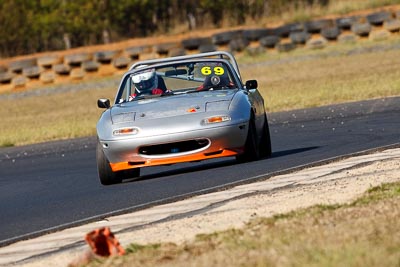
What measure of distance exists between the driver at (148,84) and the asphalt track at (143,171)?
0.85 m

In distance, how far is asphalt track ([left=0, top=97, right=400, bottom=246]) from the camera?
10.5 meters

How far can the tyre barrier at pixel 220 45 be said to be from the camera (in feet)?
125

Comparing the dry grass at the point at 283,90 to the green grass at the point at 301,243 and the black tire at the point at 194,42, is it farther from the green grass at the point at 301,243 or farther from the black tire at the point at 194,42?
the green grass at the point at 301,243

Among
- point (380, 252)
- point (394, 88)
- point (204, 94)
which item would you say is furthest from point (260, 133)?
point (394, 88)

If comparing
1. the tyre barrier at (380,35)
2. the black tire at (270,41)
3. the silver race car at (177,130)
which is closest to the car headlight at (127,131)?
the silver race car at (177,130)

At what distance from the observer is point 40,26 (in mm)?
46281

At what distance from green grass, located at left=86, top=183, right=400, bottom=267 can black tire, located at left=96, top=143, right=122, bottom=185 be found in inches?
178

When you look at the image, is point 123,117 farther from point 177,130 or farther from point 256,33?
point 256,33

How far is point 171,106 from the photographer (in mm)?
12898

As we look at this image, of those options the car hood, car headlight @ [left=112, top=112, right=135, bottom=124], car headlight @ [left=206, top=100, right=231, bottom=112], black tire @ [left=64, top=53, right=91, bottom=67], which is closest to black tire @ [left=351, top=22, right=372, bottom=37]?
black tire @ [left=64, top=53, right=91, bottom=67]

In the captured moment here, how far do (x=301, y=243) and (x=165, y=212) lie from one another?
2.83 m

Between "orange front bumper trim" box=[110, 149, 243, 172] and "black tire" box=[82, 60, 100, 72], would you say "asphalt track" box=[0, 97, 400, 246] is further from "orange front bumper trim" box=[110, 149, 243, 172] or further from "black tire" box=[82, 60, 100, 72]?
"black tire" box=[82, 60, 100, 72]

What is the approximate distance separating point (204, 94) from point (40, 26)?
3363cm

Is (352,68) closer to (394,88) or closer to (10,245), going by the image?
(394,88)
